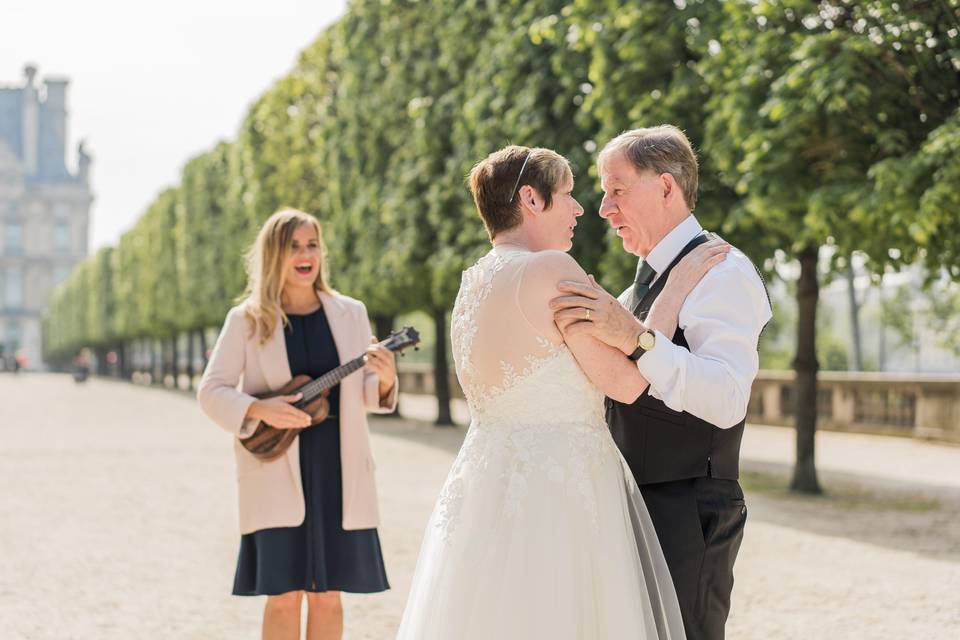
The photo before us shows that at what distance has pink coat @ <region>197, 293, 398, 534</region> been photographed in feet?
15.0

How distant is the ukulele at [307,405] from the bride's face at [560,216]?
1500 mm

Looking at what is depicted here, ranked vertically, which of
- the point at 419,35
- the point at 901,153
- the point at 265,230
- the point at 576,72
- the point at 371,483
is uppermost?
the point at 419,35

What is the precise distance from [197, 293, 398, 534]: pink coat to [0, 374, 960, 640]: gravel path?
1.65 m

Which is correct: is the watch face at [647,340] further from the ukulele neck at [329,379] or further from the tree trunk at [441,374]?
the tree trunk at [441,374]

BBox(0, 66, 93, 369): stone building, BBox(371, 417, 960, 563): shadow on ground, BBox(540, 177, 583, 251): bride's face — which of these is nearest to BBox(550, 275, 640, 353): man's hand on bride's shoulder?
BBox(540, 177, 583, 251): bride's face

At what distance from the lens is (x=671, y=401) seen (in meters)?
2.88

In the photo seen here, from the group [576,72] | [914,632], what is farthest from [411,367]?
Answer: [914,632]

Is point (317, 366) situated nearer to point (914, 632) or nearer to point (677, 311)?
point (677, 311)

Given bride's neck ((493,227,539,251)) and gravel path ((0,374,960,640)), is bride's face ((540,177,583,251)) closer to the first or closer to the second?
bride's neck ((493,227,539,251))

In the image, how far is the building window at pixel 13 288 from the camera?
118 metres

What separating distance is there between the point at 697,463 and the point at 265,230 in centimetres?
220

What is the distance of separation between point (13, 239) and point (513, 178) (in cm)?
12312

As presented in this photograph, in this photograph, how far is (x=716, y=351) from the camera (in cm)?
293

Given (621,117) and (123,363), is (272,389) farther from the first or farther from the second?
(123,363)
